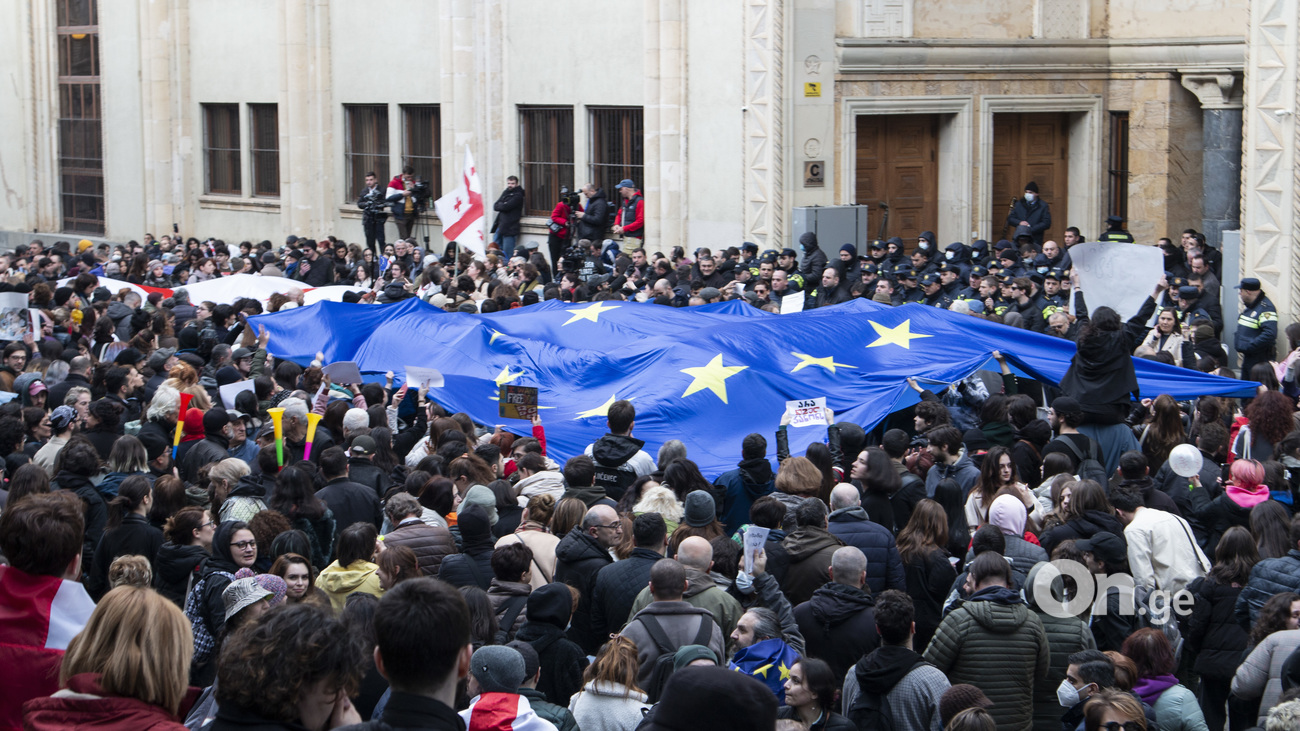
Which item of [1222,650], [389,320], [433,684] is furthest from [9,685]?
[389,320]

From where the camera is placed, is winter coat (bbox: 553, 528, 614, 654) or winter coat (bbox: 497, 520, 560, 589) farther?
winter coat (bbox: 497, 520, 560, 589)

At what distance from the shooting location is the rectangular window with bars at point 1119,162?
72.9ft

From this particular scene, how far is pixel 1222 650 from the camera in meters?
7.02

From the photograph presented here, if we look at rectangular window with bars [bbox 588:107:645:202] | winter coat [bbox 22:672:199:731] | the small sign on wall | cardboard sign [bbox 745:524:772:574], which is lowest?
cardboard sign [bbox 745:524:772:574]

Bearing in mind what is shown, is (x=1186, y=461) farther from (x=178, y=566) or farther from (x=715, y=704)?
(x=715, y=704)

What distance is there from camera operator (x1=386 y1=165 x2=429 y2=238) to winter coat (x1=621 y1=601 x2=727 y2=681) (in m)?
20.3

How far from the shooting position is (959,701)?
538 centimetres

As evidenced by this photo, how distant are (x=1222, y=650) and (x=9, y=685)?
18.2 ft

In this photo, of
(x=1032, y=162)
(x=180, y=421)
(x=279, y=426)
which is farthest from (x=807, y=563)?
(x=1032, y=162)

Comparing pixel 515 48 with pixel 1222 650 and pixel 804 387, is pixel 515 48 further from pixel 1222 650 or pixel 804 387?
pixel 1222 650

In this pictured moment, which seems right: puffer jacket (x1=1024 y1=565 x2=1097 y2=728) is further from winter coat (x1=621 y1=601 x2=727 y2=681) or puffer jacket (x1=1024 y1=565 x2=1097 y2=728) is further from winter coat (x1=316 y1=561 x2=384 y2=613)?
winter coat (x1=316 y1=561 x2=384 y2=613)

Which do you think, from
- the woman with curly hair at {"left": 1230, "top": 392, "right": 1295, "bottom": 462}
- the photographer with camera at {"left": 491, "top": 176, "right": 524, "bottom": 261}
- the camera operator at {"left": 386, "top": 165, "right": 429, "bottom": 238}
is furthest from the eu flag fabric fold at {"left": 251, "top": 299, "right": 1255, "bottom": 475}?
the camera operator at {"left": 386, "top": 165, "right": 429, "bottom": 238}

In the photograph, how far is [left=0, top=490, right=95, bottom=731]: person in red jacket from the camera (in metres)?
4.54

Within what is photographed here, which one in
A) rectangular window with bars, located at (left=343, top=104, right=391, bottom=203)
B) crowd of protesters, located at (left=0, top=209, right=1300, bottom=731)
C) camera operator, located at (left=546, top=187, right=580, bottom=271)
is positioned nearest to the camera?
crowd of protesters, located at (left=0, top=209, right=1300, bottom=731)
